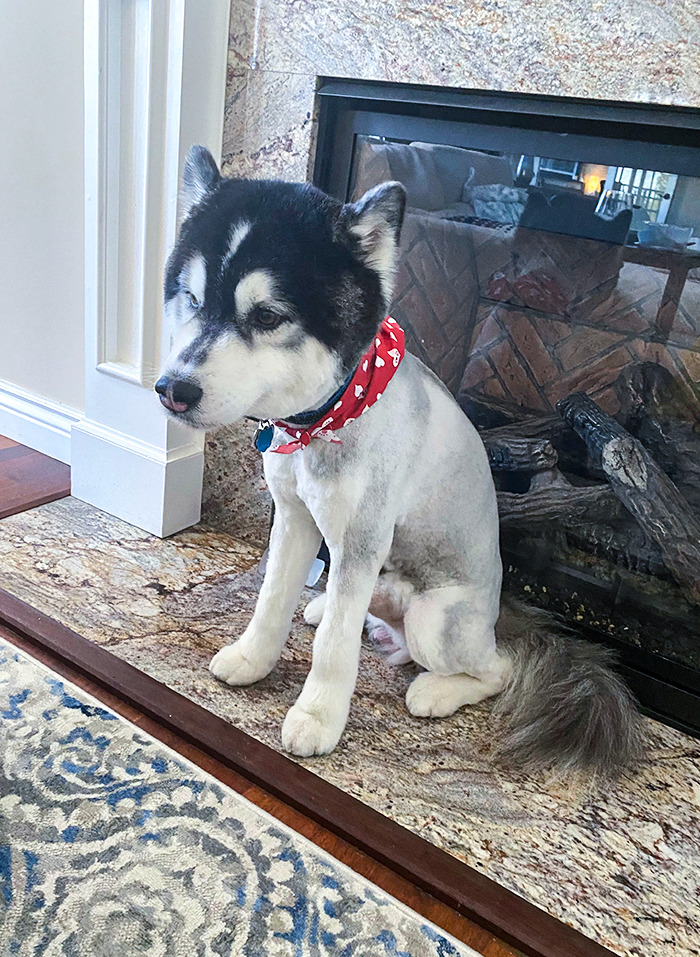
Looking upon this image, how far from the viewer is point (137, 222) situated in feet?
5.23

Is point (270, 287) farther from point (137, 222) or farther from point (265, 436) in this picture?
point (137, 222)

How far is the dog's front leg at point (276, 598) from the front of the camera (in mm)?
1249

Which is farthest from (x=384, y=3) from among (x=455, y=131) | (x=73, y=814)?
(x=73, y=814)

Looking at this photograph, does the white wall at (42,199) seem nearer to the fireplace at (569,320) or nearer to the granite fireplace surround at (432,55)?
the granite fireplace surround at (432,55)

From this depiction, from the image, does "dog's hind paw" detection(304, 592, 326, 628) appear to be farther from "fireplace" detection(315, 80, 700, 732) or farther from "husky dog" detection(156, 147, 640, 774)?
"fireplace" detection(315, 80, 700, 732)

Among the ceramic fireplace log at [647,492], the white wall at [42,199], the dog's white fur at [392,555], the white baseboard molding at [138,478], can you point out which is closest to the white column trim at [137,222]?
the white baseboard molding at [138,478]

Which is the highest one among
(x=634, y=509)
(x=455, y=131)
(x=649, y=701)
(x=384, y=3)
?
(x=384, y=3)

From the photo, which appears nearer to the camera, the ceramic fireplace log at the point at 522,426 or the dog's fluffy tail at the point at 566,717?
the dog's fluffy tail at the point at 566,717

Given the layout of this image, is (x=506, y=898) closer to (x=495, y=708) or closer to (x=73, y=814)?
(x=495, y=708)

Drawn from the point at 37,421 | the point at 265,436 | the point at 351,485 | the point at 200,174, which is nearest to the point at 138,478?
the point at 37,421

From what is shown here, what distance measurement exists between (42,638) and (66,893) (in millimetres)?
498

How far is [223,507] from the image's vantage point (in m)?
1.81

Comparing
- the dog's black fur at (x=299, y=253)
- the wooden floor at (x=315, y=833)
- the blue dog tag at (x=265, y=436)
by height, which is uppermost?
the dog's black fur at (x=299, y=253)

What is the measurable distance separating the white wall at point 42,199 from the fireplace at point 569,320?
0.70 m
